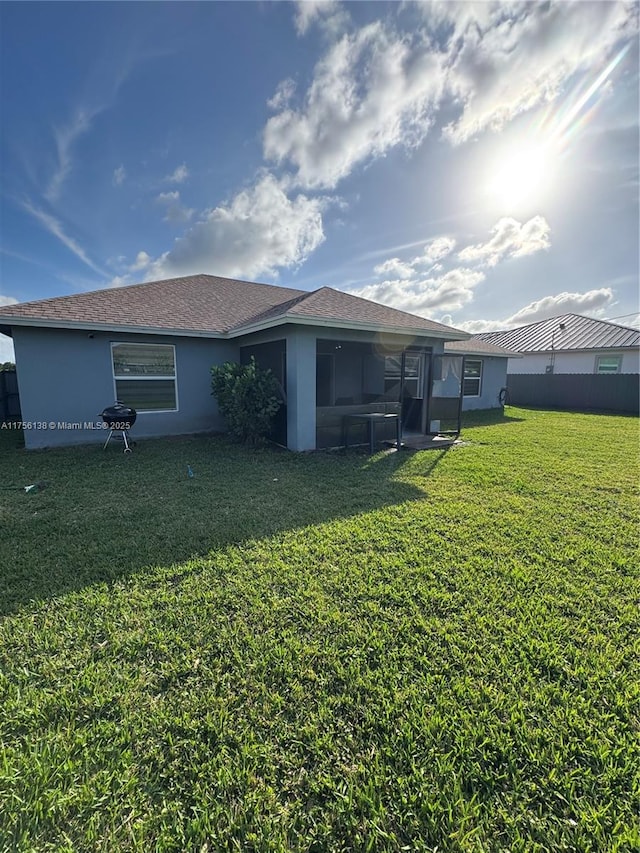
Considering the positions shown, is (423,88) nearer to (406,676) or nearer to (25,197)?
(406,676)

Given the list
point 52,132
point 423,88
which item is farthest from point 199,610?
point 52,132

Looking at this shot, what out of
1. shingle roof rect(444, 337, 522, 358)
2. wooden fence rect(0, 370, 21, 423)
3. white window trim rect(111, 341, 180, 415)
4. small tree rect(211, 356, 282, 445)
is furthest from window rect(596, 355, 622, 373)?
wooden fence rect(0, 370, 21, 423)

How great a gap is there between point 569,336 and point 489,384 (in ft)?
23.8

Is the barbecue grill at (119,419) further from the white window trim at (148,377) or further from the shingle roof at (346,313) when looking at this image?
the shingle roof at (346,313)

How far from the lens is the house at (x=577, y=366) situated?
47.4 feet

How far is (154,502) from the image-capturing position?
446 cm

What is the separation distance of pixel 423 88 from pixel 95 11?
5768 millimetres

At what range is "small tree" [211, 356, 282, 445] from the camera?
710 centimetres

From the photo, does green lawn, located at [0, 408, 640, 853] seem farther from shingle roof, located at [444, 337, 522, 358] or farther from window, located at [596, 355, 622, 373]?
window, located at [596, 355, 622, 373]

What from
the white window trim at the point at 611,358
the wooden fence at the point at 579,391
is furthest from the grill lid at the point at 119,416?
the white window trim at the point at 611,358

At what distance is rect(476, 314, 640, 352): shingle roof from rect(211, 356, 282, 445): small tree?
16.9 meters

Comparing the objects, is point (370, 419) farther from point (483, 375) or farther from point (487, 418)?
point (483, 375)

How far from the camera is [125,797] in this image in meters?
1.38

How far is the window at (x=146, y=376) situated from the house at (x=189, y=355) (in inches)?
0.9
